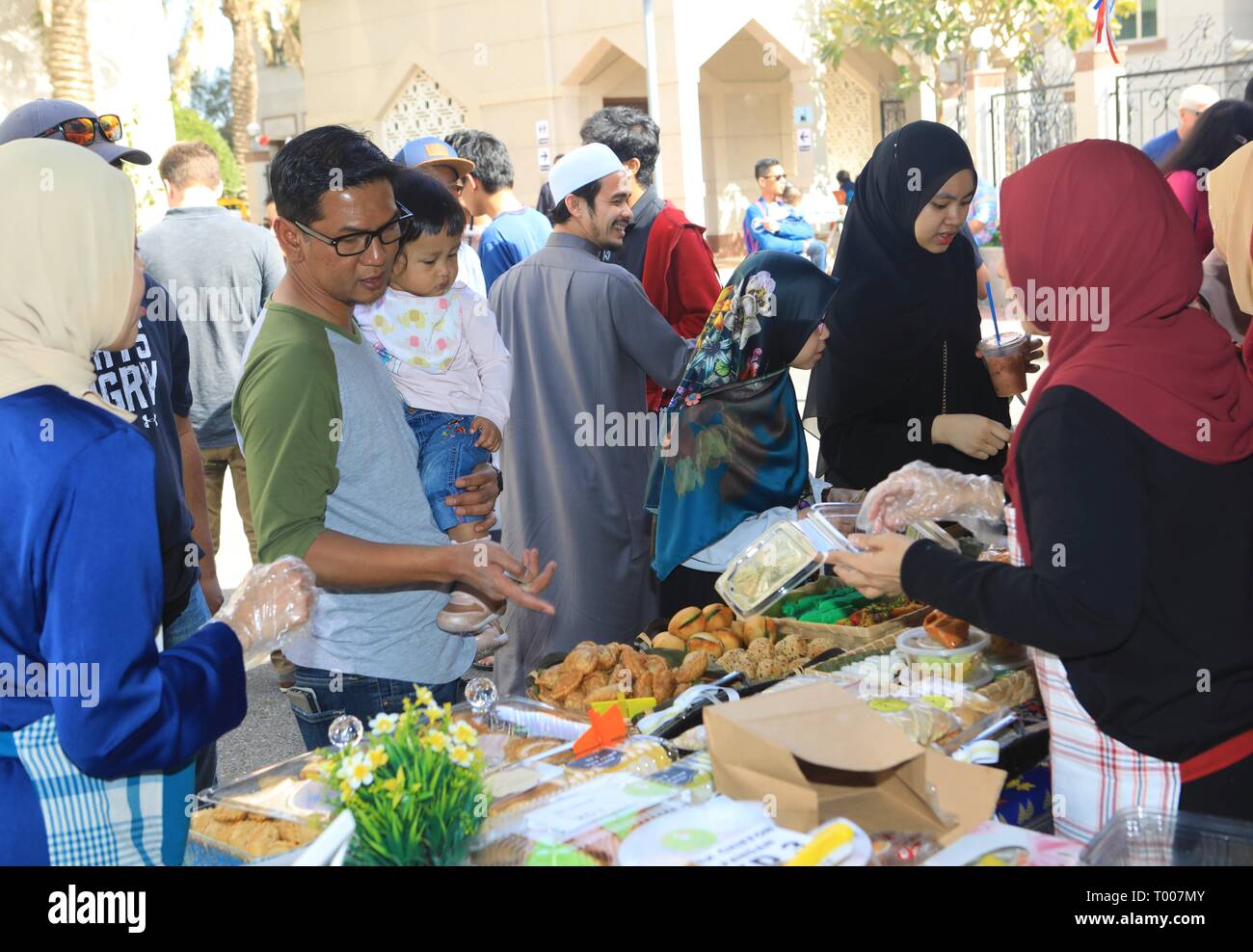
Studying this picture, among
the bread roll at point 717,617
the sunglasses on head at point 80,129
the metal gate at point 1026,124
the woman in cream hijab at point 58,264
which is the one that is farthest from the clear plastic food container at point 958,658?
the metal gate at point 1026,124

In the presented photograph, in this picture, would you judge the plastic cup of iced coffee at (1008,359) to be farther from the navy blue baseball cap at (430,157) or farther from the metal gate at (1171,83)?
the metal gate at (1171,83)

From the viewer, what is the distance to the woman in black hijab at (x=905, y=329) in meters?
3.35

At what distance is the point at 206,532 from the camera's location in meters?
3.48

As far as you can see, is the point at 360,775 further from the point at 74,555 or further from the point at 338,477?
the point at 338,477

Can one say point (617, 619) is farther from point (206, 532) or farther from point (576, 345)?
point (206, 532)

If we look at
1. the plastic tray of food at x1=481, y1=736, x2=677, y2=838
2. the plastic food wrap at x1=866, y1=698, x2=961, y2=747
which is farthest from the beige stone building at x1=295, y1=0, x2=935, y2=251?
the plastic tray of food at x1=481, y1=736, x2=677, y2=838

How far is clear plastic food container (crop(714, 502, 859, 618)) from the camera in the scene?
2.55 m

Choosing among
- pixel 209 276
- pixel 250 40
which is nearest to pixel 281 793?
pixel 209 276

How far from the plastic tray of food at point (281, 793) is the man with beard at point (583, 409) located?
2089 millimetres

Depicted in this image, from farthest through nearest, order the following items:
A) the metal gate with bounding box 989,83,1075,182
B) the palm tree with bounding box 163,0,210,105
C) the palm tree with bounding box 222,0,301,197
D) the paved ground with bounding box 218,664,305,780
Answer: the palm tree with bounding box 222,0,301,197
the palm tree with bounding box 163,0,210,105
the metal gate with bounding box 989,83,1075,182
the paved ground with bounding box 218,664,305,780

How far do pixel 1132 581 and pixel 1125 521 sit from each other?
82mm

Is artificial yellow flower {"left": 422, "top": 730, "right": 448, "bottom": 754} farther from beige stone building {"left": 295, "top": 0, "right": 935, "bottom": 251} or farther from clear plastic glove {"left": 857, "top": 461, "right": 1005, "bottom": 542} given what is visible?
beige stone building {"left": 295, "top": 0, "right": 935, "bottom": 251}

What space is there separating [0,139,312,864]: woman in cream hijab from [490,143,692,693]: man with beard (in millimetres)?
2428
